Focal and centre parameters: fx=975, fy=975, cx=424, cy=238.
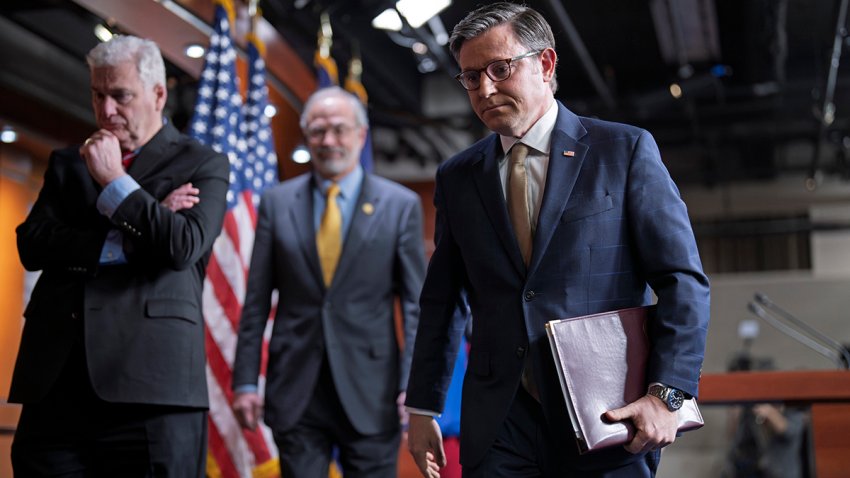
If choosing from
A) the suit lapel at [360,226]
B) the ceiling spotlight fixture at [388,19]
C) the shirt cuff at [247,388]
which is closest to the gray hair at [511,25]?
the suit lapel at [360,226]

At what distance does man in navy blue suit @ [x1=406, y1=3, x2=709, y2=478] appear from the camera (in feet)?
6.04

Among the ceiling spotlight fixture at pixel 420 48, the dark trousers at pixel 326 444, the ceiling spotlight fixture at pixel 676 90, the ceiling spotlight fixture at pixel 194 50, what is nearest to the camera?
the dark trousers at pixel 326 444

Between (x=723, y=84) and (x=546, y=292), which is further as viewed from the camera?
(x=723, y=84)

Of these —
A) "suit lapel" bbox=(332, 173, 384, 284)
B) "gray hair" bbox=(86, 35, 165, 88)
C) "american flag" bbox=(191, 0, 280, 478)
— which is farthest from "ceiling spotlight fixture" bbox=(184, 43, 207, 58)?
"gray hair" bbox=(86, 35, 165, 88)

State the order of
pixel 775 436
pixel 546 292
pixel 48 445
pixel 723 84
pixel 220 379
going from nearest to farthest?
pixel 546 292 < pixel 48 445 < pixel 220 379 < pixel 775 436 < pixel 723 84

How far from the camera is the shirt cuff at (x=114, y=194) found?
91.3 inches

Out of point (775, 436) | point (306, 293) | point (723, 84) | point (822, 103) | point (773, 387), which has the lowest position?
point (775, 436)

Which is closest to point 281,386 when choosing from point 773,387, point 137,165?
point 137,165

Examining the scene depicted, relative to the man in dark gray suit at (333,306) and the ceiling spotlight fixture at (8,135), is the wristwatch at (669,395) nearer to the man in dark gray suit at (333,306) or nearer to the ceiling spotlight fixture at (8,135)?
the man in dark gray suit at (333,306)

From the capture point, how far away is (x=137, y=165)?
2.52 m

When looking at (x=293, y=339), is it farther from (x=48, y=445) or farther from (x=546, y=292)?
(x=546, y=292)

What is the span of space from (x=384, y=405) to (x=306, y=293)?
46cm

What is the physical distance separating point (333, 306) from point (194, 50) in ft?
10.7

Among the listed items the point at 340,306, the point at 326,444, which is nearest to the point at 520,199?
the point at 340,306
